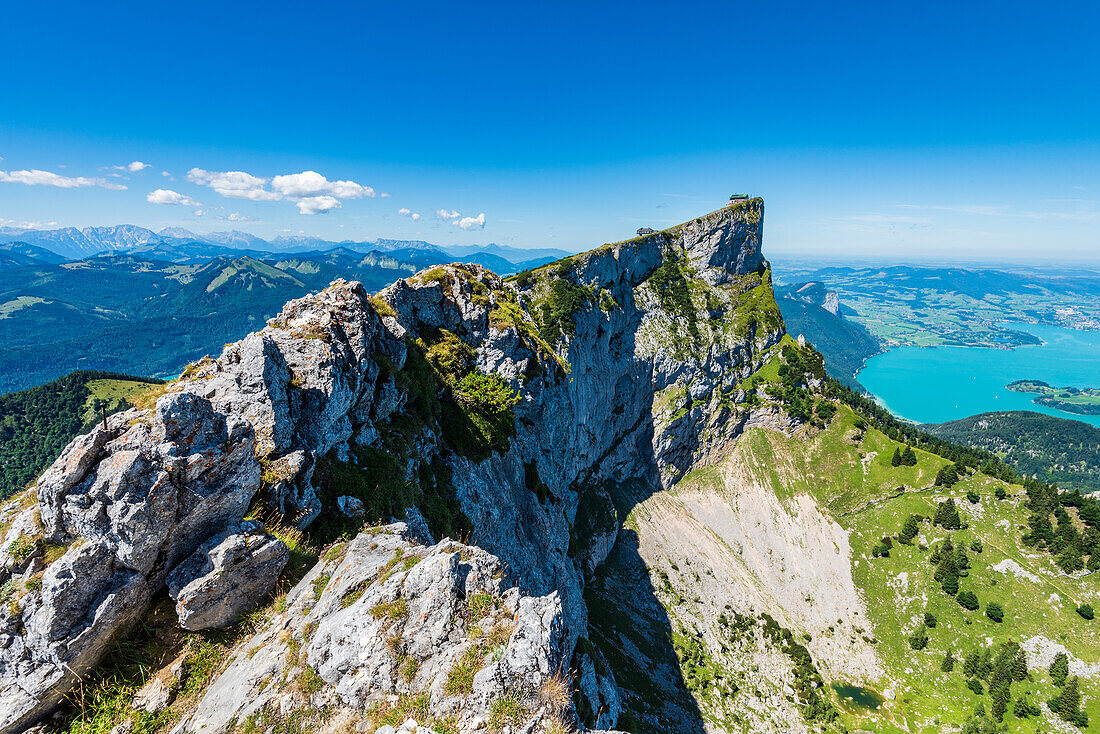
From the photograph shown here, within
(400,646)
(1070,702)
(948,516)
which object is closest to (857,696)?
(1070,702)

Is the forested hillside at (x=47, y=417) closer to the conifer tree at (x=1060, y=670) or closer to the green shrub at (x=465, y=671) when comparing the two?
the green shrub at (x=465, y=671)

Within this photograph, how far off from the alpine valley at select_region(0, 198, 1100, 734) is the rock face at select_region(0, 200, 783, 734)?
11 cm

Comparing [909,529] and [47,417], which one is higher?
[47,417]

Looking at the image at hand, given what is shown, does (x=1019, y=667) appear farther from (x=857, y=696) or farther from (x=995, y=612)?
(x=857, y=696)

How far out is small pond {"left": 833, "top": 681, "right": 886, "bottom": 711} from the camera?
248 feet

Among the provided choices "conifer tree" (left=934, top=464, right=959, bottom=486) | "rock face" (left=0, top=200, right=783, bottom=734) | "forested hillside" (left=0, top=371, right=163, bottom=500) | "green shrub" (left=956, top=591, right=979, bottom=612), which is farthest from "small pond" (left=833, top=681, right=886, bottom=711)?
"forested hillside" (left=0, top=371, right=163, bottom=500)

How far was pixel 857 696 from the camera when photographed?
77.9 meters

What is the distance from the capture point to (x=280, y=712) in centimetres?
1113

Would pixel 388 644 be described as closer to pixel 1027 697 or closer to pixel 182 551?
pixel 182 551

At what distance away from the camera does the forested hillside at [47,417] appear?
14488 cm

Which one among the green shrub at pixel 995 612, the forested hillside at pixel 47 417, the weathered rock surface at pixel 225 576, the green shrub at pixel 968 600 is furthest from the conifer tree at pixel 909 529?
the forested hillside at pixel 47 417

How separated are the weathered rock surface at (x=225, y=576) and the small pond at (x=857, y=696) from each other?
338ft

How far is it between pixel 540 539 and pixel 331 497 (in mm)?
26912

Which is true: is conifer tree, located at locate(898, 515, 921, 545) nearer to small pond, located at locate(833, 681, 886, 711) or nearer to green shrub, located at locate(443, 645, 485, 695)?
small pond, located at locate(833, 681, 886, 711)
